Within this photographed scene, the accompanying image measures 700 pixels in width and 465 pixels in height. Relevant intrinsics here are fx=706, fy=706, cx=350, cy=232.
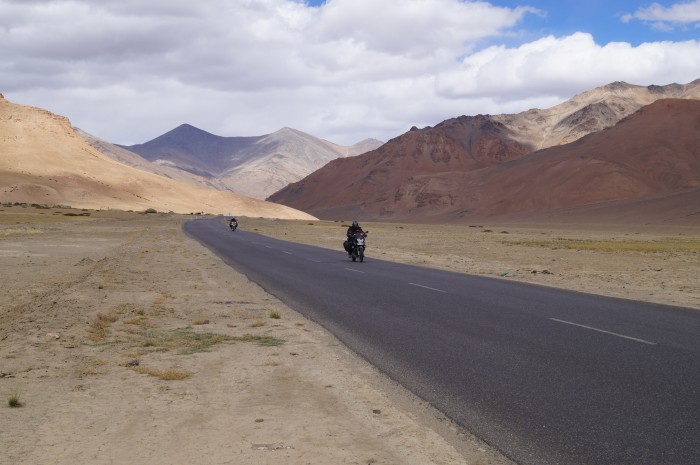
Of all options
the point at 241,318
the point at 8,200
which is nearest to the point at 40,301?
the point at 241,318

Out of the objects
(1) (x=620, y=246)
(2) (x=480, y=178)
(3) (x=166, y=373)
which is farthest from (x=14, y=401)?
(2) (x=480, y=178)

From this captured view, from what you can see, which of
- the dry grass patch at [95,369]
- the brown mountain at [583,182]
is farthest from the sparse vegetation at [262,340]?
the brown mountain at [583,182]

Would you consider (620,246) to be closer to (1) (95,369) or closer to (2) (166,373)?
(2) (166,373)

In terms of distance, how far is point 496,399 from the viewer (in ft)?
25.5

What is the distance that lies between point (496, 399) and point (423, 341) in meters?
3.51

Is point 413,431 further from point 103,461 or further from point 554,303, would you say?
point 554,303

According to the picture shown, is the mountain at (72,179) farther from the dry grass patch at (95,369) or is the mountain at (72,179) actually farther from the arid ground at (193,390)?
the dry grass patch at (95,369)

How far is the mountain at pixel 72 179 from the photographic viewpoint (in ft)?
477

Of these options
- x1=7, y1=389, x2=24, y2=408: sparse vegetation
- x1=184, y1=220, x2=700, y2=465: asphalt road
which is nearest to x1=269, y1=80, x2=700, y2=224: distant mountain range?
x1=184, y1=220, x2=700, y2=465: asphalt road

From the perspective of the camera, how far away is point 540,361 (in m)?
9.62

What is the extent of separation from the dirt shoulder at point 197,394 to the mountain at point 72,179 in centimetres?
13394

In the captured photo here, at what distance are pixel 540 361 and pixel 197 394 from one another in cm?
462

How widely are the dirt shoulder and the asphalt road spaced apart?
55 cm

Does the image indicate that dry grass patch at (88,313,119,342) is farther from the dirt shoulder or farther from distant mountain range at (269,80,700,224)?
distant mountain range at (269,80,700,224)
